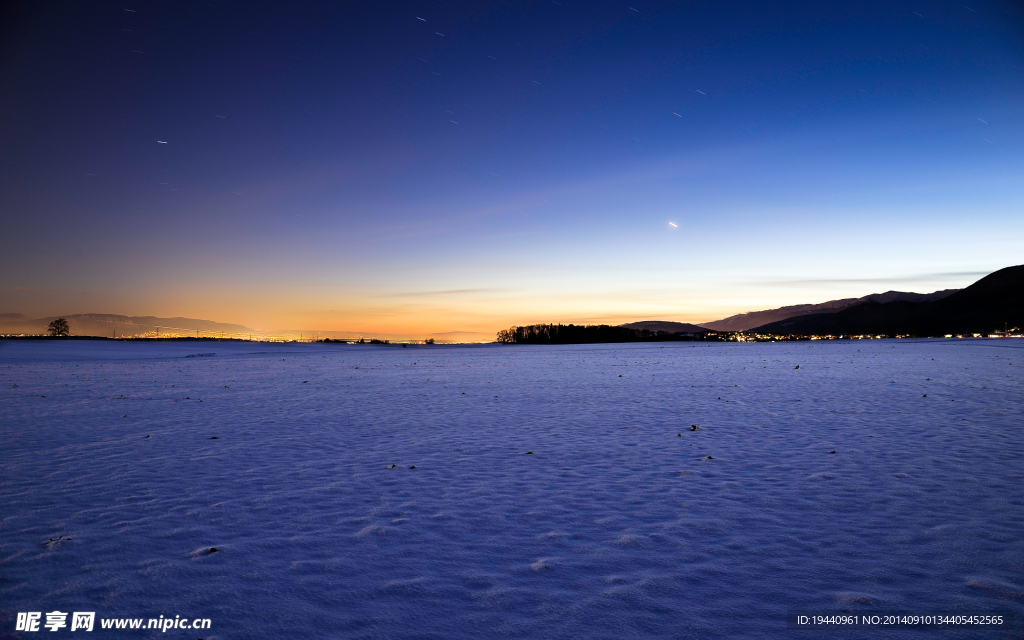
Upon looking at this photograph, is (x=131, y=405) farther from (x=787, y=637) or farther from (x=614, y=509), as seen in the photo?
(x=787, y=637)

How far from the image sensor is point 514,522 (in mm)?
6109

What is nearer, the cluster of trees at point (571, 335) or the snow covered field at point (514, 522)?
the snow covered field at point (514, 522)

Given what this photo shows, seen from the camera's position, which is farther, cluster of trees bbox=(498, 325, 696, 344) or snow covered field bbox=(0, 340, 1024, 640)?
cluster of trees bbox=(498, 325, 696, 344)

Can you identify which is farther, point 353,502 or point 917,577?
point 353,502

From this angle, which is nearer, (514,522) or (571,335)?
(514,522)

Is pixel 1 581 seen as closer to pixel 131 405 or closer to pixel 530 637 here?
pixel 530 637

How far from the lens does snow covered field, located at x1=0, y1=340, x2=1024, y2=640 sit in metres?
4.21

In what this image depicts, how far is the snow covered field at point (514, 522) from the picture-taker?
421 centimetres

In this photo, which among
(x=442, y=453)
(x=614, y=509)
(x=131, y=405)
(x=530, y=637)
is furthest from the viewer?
(x=131, y=405)

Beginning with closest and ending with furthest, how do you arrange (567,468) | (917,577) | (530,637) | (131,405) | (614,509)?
(530,637), (917,577), (614,509), (567,468), (131,405)

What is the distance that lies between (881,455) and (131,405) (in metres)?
21.3

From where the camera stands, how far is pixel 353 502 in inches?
273

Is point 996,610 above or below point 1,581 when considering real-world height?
below

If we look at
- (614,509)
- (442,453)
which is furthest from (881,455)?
(442,453)
